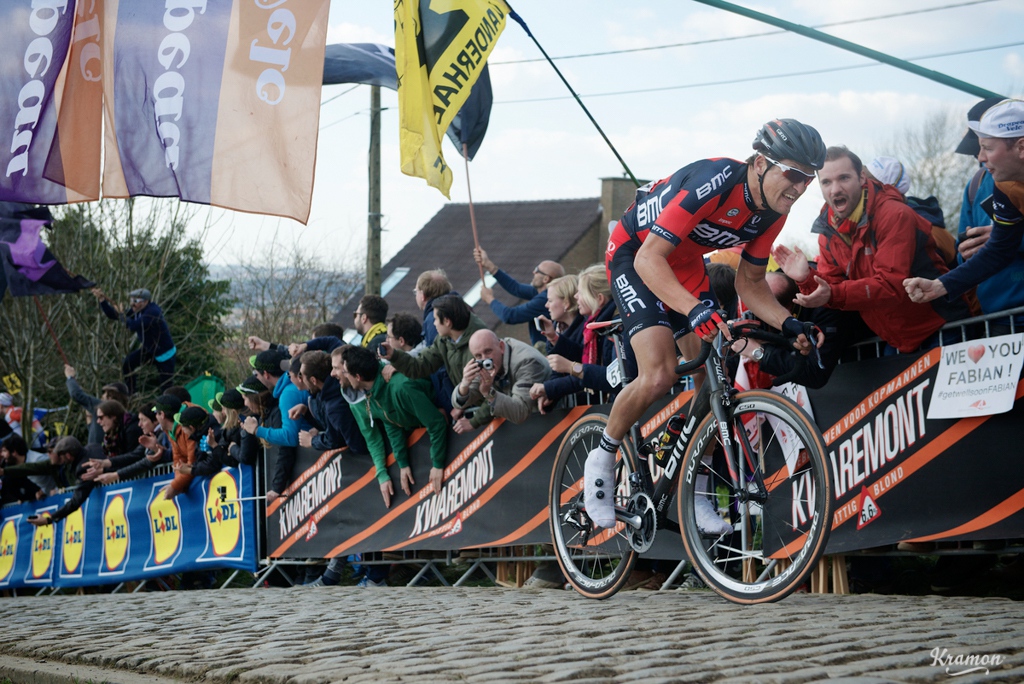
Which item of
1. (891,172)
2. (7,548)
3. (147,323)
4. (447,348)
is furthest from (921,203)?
(7,548)

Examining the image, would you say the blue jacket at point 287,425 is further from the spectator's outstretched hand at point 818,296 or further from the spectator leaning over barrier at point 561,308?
the spectator's outstretched hand at point 818,296

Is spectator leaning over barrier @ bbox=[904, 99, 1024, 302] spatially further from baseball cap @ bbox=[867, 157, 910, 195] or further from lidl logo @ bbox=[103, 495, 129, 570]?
lidl logo @ bbox=[103, 495, 129, 570]

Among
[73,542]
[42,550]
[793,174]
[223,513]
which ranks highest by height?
[793,174]

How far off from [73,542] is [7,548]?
2419mm

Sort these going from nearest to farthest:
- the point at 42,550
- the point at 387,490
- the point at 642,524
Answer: the point at 642,524 < the point at 387,490 < the point at 42,550

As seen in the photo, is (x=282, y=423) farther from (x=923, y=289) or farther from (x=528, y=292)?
(x=923, y=289)

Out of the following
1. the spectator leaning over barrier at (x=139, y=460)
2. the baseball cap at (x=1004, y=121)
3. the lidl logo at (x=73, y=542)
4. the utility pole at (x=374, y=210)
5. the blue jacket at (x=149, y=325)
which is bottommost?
the lidl logo at (x=73, y=542)

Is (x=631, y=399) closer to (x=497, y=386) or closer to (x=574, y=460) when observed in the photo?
(x=574, y=460)

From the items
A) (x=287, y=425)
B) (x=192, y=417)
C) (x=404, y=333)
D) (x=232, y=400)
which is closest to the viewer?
(x=404, y=333)

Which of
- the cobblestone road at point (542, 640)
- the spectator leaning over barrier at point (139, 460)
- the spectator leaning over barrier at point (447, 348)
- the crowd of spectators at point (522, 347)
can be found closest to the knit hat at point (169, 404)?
the crowd of spectators at point (522, 347)

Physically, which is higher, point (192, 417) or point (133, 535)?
point (192, 417)

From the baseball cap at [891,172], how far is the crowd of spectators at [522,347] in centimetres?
1

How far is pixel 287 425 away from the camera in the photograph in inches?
412

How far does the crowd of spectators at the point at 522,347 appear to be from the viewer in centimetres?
589
